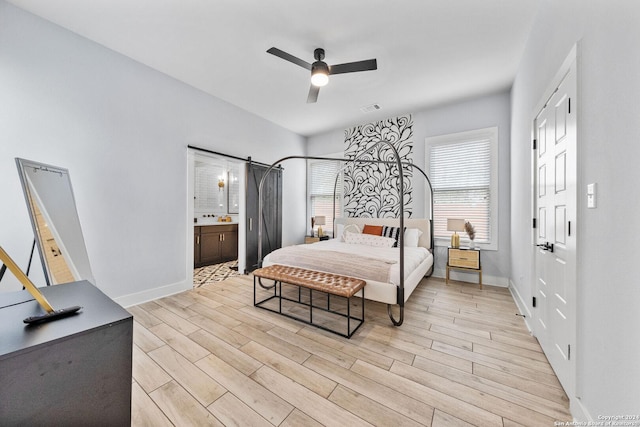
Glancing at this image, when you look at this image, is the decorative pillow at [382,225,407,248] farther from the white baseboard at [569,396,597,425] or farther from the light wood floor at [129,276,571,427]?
the white baseboard at [569,396,597,425]

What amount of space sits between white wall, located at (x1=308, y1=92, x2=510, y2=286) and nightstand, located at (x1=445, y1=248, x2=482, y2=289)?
0.32 meters

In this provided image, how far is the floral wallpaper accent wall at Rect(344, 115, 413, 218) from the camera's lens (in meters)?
4.69

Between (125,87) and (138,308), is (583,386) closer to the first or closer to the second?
(138,308)

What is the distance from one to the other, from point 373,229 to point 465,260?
1505 mm

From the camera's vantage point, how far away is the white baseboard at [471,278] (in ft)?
12.7

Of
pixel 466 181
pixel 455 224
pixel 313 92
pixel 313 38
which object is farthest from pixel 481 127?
pixel 313 38

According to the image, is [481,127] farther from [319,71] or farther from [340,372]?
[340,372]

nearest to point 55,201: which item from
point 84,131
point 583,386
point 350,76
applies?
point 84,131

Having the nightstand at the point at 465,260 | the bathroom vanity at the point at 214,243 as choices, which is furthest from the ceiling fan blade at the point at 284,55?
the bathroom vanity at the point at 214,243

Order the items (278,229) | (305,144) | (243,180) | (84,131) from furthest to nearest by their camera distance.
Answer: (305,144) → (278,229) → (243,180) → (84,131)

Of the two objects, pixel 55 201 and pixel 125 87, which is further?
pixel 125 87

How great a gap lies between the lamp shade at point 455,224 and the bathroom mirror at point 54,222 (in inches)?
174

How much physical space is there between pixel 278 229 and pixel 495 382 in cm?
421

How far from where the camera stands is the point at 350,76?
3.33 m
